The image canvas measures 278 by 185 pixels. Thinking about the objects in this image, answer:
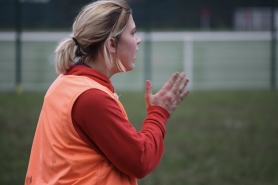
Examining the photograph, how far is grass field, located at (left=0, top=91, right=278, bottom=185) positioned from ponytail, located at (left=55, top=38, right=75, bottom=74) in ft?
11.7

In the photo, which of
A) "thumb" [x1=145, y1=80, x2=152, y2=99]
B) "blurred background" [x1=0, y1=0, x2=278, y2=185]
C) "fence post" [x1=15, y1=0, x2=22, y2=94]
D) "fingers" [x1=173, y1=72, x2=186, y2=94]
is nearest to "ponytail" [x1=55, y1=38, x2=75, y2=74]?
"thumb" [x1=145, y1=80, x2=152, y2=99]

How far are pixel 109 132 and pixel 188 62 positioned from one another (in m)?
16.0

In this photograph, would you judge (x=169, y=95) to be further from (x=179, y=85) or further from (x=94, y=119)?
(x=94, y=119)

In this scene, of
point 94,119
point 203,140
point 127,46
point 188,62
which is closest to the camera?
point 94,119

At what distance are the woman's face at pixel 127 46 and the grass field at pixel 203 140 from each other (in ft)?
11.8

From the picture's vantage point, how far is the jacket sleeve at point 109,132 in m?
2.08

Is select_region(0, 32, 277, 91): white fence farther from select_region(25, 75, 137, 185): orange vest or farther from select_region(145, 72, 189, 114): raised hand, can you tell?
select_region(25, 75, 137, 185): orange vest

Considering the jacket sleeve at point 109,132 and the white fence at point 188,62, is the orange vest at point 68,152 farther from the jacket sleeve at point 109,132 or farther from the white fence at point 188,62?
the white fence at point 188,62

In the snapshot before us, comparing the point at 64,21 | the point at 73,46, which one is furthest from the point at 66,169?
the point at 64,21

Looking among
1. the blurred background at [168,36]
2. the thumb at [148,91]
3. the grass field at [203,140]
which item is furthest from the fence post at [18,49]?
the thumb at [148,91]

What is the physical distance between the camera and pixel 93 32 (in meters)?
2.25

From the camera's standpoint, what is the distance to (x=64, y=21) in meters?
13.8

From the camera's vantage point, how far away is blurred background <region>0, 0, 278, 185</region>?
21.7ft

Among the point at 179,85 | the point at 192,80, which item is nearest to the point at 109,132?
the point at 179,85
